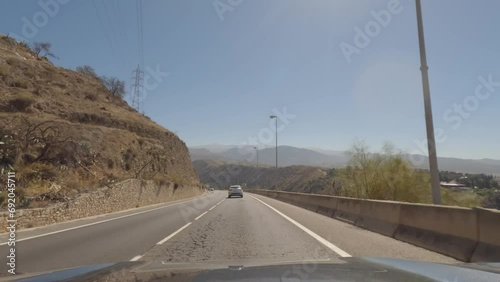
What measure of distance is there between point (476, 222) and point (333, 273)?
476 cm

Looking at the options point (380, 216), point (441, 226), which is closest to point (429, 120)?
point (380, 216)

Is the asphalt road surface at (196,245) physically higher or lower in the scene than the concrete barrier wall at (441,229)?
lower

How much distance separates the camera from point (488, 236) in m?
7.72

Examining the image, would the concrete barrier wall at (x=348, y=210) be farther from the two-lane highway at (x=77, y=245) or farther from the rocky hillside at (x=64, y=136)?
the rocky hillside at (x=64, y=136)

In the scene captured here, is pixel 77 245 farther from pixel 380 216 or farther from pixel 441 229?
pixel 380 216

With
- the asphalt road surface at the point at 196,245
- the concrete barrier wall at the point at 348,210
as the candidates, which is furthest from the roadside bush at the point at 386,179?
the asphalt road surface at the point at 196,245

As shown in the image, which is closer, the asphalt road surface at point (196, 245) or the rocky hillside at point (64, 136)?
the asphalt road surface at point (196, 245)

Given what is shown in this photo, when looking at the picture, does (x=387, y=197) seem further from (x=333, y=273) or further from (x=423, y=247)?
(x=333, y=273)

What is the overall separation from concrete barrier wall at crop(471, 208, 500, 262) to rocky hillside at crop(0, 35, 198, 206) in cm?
1669

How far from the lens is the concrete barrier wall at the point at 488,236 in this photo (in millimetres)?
7414

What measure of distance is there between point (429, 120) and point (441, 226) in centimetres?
416

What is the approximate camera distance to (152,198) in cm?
4119

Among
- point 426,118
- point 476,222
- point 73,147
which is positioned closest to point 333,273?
point 476,222

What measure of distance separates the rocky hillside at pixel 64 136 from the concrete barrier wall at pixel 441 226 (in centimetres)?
1380
